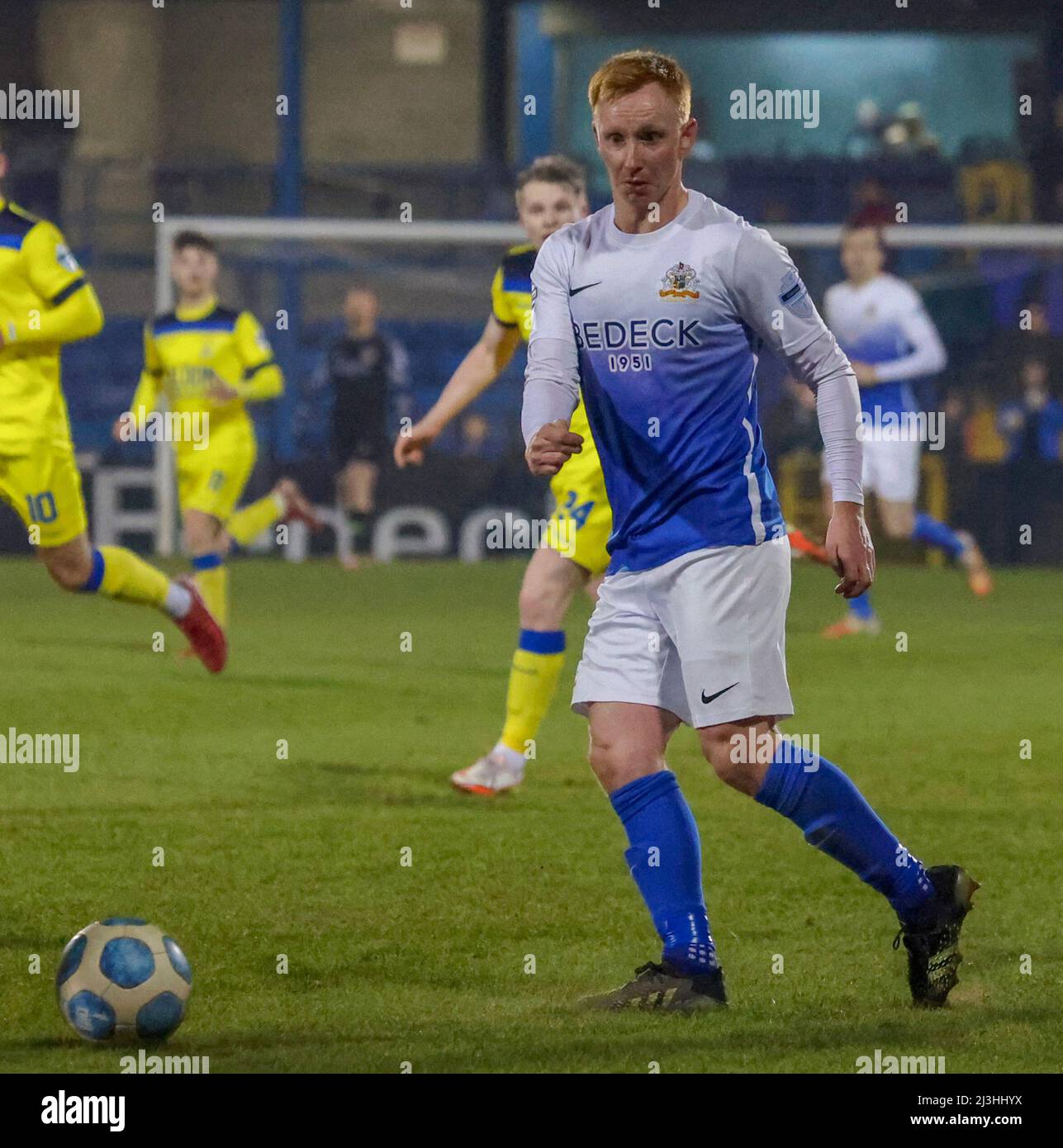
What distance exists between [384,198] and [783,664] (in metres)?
20.7

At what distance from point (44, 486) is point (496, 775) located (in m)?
2.02

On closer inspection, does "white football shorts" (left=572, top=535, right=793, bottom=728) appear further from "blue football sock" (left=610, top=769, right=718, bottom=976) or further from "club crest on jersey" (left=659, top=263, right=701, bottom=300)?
"club crest on jersey" (left=659, top=263, right=701, bottom=300)

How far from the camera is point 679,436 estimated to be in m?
4.07

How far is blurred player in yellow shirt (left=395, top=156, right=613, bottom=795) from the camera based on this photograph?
6.39 metres

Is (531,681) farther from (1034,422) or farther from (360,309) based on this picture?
(1034,422)

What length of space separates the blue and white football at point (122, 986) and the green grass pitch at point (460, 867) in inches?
1.8

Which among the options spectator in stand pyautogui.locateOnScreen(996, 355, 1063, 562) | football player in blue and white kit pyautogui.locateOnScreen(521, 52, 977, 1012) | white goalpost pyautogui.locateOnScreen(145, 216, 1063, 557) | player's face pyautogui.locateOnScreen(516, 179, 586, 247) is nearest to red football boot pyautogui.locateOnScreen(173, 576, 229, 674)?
player's face pyautogui.locateOnScreen(516, 179, 586, 247)

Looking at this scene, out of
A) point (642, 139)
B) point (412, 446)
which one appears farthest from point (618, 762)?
point (412, 446)

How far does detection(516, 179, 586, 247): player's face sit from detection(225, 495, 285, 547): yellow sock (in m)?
5.17

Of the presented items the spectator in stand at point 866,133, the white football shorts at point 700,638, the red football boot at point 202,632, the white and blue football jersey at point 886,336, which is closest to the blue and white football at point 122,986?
the white football shorts at point 700,638

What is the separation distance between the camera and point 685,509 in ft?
13.3

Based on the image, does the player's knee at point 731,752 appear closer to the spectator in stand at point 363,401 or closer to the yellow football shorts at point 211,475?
the yellow football shorts at point 211,475
